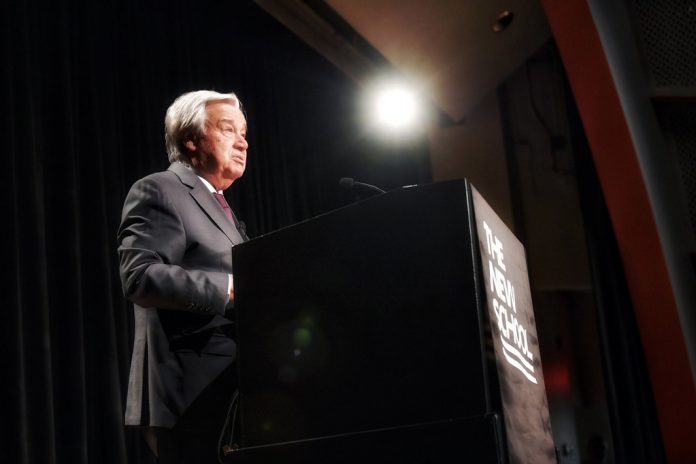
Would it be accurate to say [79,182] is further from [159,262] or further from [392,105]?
Result: [392,105]

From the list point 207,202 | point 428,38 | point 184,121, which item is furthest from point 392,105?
point 207,202

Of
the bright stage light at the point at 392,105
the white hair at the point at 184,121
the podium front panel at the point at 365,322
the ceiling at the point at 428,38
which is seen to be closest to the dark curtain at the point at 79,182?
the ceiling at the point at 428,38

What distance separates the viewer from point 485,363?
1.02 metres

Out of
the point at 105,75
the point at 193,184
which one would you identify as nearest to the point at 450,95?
the point at 105,75

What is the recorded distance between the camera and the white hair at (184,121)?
1.71 metres

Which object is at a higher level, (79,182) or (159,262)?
(79,182)

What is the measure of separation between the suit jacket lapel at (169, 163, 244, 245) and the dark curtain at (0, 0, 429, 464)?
1090 mm

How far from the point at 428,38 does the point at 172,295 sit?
343 cm

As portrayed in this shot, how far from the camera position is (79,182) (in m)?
2.87

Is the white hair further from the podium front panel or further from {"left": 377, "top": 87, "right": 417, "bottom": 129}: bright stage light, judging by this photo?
{"left": 377, "top": 87, "right": 417, "bottom": 129}: bright stage light

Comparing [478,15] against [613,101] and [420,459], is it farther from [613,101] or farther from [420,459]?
[420,459]

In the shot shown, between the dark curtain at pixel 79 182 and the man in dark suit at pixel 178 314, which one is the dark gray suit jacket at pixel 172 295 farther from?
the dark curtain at pixel 79 182

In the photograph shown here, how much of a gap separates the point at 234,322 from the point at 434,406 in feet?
1.61

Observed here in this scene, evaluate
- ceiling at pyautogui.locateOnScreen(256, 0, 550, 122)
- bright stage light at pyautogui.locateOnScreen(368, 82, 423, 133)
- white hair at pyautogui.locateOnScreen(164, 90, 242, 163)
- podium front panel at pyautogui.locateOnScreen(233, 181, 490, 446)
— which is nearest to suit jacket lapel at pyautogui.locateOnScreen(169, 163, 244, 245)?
white hair at pyautogui.locateOnScreen(164, 90, 242, 163)
